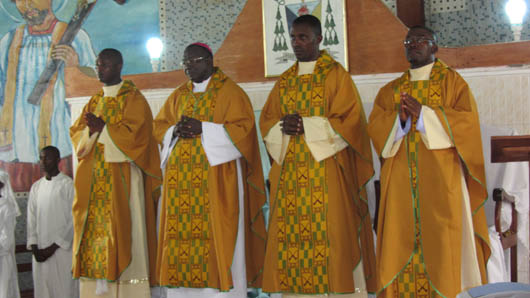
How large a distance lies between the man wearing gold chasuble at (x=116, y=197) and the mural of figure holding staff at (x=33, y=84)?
3.47 m

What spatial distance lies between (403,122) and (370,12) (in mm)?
2284

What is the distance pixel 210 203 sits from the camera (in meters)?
5.80

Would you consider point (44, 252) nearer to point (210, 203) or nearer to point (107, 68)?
point (107, 68)

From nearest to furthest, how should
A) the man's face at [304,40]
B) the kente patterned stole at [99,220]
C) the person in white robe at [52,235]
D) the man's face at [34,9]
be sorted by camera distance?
the man's face at [304,40], the kente patterned stole at [99,220], the person in white robe at [52,235], the man's face at [34,9]

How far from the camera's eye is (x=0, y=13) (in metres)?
10.4

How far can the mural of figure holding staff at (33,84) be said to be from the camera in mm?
9969

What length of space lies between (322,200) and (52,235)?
164 inches

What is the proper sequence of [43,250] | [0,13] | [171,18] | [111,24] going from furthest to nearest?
[0,13], [111,24], [171,18], [43,250]

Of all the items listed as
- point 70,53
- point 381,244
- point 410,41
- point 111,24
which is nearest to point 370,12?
point 410,41

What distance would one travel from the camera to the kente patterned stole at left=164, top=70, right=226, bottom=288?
5.75m

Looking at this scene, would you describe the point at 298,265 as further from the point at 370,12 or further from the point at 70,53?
the point at 70,53

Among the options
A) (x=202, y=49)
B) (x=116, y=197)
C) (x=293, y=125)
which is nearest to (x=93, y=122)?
(x=116, y=197)

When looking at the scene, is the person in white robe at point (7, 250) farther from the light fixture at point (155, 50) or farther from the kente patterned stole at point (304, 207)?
the kente patterned stole at point (304, 207)

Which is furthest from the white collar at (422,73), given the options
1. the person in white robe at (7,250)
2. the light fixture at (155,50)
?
the person in white robe at (7,250)
